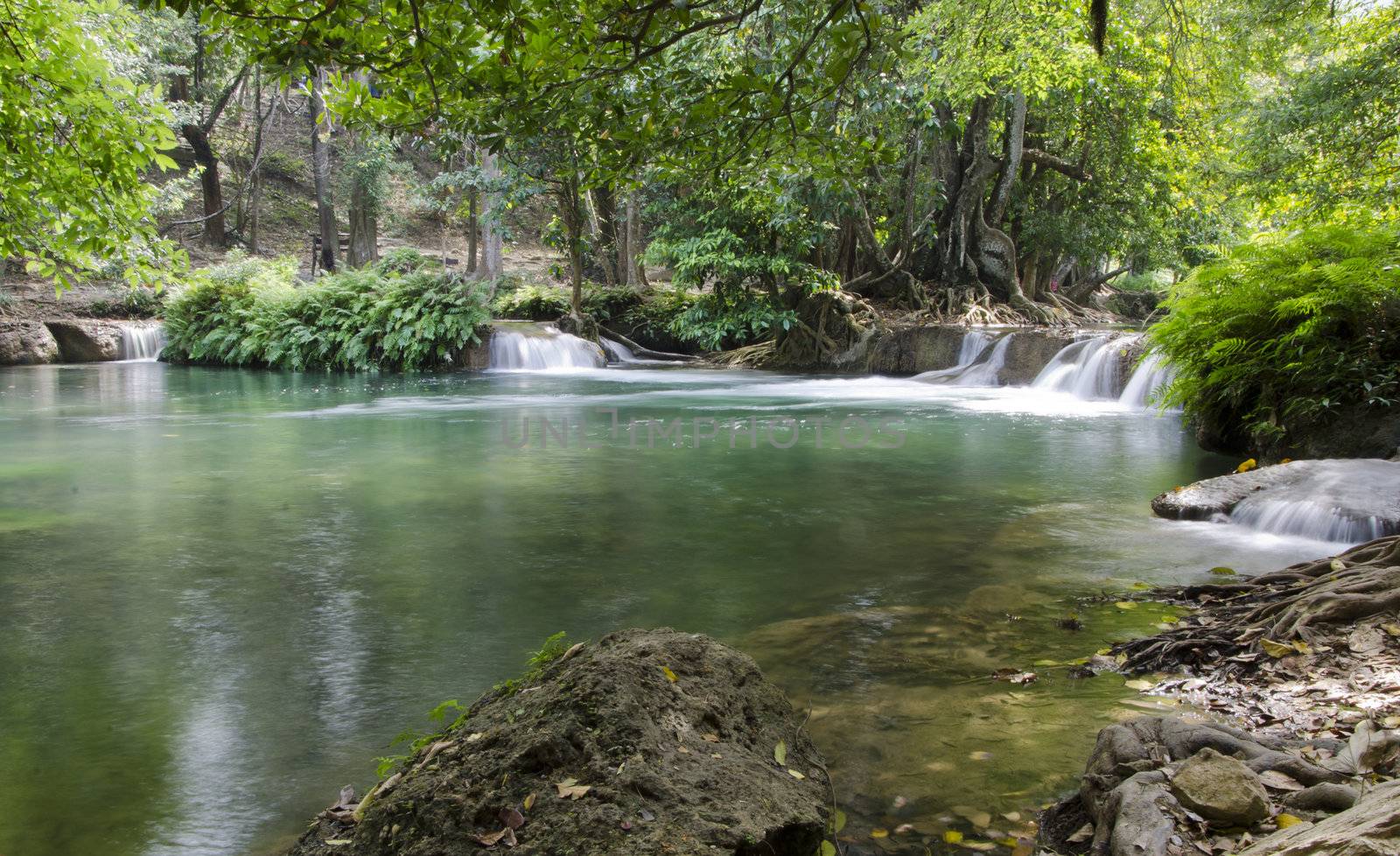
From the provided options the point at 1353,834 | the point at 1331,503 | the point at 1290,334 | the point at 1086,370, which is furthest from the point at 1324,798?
the point at 1086,370

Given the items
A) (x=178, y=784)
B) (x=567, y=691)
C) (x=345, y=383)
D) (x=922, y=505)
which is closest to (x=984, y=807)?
(x=567, y=691)

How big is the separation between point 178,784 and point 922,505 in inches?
229

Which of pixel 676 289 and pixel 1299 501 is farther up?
pixel 676 289

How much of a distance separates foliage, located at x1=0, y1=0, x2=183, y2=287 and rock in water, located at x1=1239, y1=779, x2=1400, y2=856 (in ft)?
24.3

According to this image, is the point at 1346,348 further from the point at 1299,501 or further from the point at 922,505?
the point at 922,505

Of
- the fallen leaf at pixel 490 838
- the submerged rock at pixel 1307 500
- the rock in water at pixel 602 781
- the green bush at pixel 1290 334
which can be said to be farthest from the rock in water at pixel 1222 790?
the green bush at pixel 1290 334

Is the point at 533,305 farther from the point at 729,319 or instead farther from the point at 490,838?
the point at 490,838

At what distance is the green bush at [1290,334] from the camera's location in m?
7.55

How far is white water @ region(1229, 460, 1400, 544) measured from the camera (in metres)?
5.88

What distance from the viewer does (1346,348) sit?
7.77 meters

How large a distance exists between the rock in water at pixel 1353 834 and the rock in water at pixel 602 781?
3.39ft

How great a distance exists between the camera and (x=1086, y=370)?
15.9 metres

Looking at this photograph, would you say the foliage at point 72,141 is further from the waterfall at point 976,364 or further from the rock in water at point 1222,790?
the waterfall at point 976,364

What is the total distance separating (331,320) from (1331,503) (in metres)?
21.9
